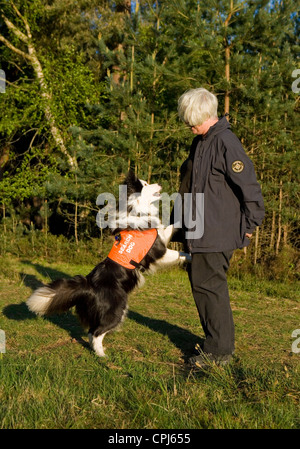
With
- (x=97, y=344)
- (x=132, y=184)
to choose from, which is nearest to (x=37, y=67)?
(x=132, y=184)

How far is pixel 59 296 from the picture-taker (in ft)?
12.0

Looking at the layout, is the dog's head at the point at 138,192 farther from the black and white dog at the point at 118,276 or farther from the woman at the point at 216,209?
the woman at the point at 216,209

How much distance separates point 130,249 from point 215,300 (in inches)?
40.6

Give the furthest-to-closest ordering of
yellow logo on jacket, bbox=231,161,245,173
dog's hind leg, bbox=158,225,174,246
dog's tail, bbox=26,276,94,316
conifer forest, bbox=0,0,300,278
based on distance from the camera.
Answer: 1. conifer forest, bbox=0,0,300,278
2. dog's hind leg, bbox=158,225,174,246
3. dog's tail, bbox=26,276,94,316
4. yellow logo on jacket, bbox=231,161,245,173

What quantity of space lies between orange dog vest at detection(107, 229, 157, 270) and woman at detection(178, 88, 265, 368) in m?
0.71

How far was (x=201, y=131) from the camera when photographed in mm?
3354

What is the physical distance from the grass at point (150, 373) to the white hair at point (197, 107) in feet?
5.96

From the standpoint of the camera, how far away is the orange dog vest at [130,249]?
3.99 metres

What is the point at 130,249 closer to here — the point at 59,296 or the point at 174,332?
the point at 59,296

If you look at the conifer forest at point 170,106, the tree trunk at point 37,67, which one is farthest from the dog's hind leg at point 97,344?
the tree trunk at point 37,67

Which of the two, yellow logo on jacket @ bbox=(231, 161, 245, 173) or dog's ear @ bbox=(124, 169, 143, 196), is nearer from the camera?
yellow logo on jacket @ bbox=(231, 161, 245, 173)

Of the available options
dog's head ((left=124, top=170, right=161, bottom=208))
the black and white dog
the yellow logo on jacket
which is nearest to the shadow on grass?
the black and white dog

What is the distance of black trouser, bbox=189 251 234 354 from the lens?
11.0 feet

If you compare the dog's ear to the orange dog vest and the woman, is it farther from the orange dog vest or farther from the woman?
the woman
